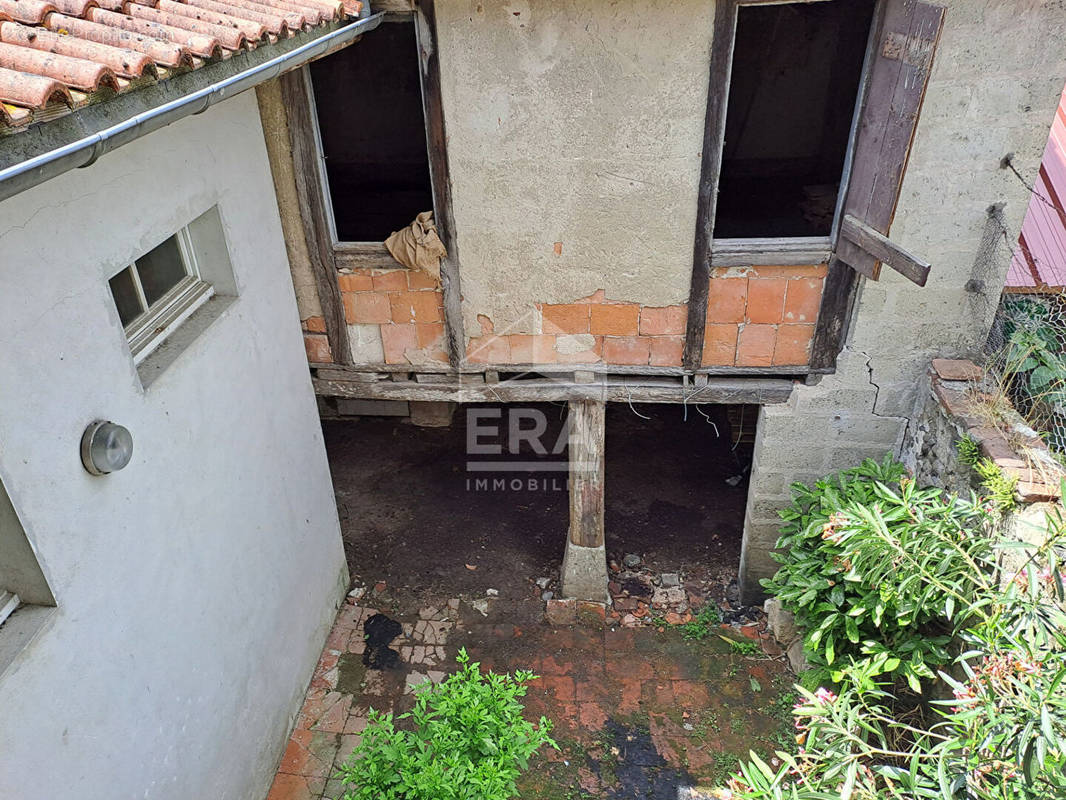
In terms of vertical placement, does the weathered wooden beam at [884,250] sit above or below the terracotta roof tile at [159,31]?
below

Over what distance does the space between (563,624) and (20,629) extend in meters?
4.34

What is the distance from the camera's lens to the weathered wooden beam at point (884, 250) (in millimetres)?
3838

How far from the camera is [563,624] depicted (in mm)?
6355

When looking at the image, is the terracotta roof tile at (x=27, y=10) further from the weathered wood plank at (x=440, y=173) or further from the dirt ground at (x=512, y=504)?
the dirt ground at (x=512, y=504)

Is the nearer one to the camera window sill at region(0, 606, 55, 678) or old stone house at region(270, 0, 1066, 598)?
window sill at region(0, 606, 55, 678)

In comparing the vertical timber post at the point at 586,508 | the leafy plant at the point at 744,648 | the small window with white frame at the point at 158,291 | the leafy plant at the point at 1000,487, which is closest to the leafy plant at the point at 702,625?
the leafy plant at the point at 744,648

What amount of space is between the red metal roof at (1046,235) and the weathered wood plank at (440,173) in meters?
4.15

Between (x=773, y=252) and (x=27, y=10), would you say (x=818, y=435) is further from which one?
(x=27, y=10)

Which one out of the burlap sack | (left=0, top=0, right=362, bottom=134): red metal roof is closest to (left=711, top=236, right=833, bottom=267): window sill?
the burlap sack

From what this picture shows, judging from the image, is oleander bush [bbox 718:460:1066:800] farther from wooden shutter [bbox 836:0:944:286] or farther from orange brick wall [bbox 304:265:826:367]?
wooden shutter [bbox 836:0:944:286]

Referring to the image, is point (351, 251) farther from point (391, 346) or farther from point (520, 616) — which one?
point (520, 616)

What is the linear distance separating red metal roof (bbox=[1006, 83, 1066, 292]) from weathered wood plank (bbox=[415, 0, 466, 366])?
163 inches

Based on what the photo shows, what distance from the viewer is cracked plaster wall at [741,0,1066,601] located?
13.4 feet

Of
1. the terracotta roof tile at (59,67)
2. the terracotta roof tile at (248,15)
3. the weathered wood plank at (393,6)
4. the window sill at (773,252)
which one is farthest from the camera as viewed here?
the window sill at (773,252)
